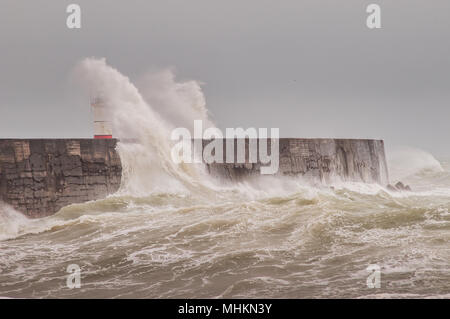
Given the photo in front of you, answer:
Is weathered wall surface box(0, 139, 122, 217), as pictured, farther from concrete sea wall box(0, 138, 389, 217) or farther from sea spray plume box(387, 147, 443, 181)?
sea spray plume box(387, 147, 443, 181)

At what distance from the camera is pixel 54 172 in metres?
11.1

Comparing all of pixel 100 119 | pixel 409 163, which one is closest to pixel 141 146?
pixel 100 119

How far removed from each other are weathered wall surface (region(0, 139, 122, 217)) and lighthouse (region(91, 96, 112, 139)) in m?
1.48

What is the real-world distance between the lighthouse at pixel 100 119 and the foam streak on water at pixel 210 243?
17.6 inches

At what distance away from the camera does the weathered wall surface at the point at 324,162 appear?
13.1 m

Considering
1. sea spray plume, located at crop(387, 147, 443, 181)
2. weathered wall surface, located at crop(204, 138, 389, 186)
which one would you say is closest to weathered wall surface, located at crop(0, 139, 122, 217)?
weathered wall surface, located at crop(204, 138, 389, 186)

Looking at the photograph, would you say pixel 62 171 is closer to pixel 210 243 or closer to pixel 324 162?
pixel 210 243

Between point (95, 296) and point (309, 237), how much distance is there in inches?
126

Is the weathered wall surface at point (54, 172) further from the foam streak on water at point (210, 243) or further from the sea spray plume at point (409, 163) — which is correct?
the sea spray plume at point (409, 163)

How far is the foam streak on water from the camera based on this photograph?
18.3ft

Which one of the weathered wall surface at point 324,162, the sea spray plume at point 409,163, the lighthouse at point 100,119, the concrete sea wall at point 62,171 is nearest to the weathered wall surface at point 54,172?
the concrete sea wall at point 62,171

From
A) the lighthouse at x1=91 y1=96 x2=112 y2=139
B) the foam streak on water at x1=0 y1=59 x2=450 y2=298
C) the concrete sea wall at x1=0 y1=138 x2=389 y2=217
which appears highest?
the lighthouse at x1=91 y1=96 x2=112 y2=139

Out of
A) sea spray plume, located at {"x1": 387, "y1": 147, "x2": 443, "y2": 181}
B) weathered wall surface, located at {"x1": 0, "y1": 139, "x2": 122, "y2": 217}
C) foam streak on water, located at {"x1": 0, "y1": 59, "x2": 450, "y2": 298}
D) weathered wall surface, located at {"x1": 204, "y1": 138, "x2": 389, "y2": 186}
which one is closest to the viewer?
foam streak on water, located at {"x1": 0, "y1": 59, "x2": 450, "y2": 298}
